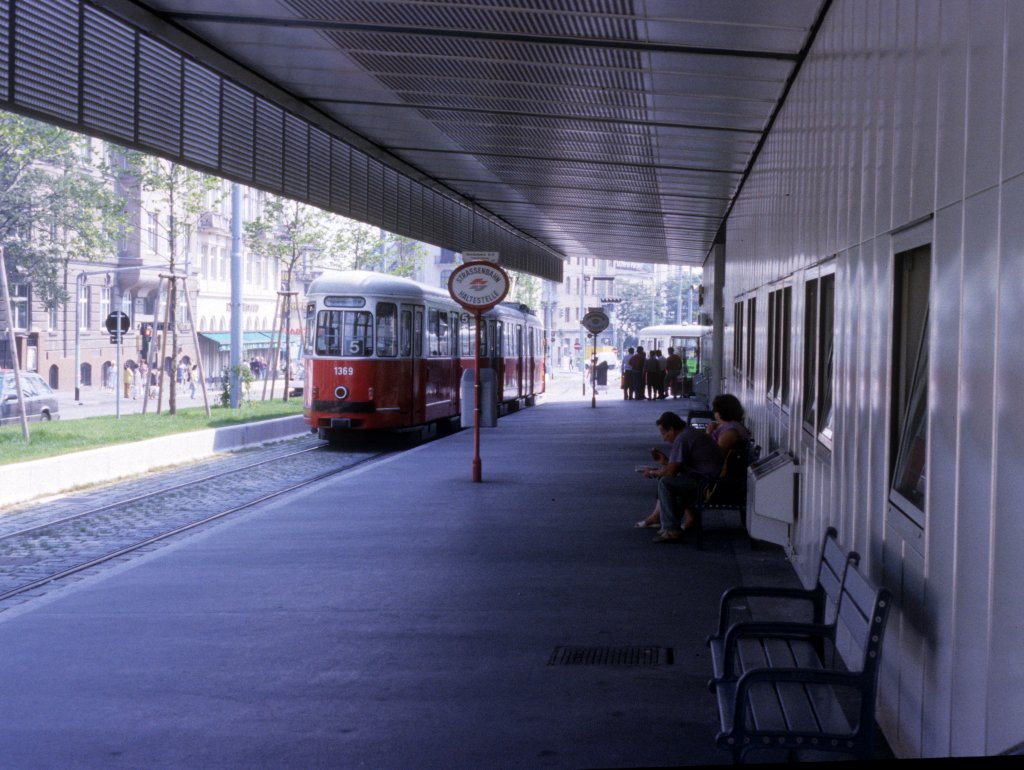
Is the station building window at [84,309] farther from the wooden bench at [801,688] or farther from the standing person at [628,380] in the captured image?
the wooden bench at [801,688]

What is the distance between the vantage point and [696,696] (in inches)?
278

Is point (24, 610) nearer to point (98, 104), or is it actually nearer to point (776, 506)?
point (98, 104)

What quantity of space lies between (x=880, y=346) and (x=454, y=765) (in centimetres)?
280

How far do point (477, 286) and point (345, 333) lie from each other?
7633 millimetres

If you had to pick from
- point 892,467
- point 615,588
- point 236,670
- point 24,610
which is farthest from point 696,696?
point 24,610

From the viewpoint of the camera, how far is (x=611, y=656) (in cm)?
798

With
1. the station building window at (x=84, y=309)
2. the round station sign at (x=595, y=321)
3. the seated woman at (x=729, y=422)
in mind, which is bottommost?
the seated woman at (x=729, y=422)

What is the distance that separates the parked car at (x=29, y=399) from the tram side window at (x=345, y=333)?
28.1 ft

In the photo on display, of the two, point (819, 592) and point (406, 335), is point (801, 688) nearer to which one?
point (819, 592)

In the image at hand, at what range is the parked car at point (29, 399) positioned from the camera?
30.9 meters

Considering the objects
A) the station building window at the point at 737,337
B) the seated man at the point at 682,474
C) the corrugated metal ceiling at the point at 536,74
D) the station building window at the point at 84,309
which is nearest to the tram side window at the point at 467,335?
the station building window at the point at 737,337

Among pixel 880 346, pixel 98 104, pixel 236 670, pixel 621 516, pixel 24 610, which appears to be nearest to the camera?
pixel 880 346

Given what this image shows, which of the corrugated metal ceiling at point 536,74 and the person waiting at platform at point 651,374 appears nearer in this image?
the corrugated metal ceiling at point 536,74

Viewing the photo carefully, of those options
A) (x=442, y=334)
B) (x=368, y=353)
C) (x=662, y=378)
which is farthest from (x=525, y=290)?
(x=368, y=353)
